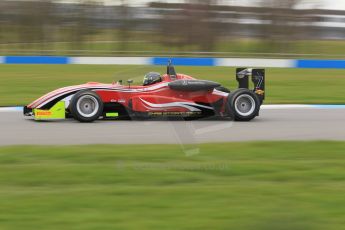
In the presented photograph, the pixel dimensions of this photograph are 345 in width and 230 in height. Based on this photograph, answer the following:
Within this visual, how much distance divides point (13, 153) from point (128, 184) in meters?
1.82

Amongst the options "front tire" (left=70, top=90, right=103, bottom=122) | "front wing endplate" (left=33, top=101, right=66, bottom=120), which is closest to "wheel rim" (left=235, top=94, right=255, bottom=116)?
"front tire" (left=70, top=90, right=103, bottom=122)

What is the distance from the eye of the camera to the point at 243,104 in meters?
9.43

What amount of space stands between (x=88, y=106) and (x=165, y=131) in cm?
138

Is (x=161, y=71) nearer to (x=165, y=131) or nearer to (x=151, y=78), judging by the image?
(x=151, y=78)

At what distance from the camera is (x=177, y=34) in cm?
3625

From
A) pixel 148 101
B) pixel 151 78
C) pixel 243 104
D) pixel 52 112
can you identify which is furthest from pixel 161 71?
pixel 52 112

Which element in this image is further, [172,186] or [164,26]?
[164,26]

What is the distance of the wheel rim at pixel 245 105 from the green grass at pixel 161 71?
1.32 meters

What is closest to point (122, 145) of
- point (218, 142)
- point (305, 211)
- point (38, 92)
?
point (218, 142)

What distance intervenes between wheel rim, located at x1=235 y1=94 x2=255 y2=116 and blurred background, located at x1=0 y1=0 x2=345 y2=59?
83.2ft

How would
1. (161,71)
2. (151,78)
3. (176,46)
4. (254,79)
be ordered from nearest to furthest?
(151,78) < (161,71) < (254,79) < (176,46)

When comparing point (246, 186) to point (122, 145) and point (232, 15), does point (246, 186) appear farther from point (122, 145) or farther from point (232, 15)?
point (232, 15)

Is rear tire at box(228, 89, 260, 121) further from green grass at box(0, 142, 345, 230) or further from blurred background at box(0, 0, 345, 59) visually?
blurred background at box(0, 0, 345, 59)

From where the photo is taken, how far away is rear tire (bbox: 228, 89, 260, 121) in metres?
9.26
